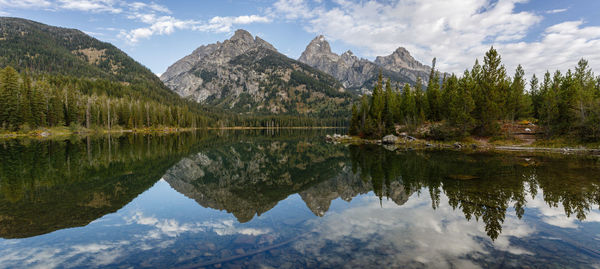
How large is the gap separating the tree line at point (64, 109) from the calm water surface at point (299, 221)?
264 ft

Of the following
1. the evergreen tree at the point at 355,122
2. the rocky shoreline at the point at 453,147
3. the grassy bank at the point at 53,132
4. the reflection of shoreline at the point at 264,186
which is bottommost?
the reflection of shoreline at the point at 264,186

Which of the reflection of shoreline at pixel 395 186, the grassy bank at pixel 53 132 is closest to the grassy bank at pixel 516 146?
the reflection of shoreline at pixel 395 186

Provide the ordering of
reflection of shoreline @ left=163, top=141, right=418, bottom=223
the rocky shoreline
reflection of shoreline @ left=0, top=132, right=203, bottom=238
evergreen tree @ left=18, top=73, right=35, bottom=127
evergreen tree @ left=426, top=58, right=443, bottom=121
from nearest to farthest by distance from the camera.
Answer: reflection of shoreline @ left=0, top=132, right=203, bottom=238 → reflection of shoreline @ left=163, top=141, right=418, bottom=223 → the rocky shoreline → evergreen tree @ left=18, top=73, right=35, bottom=127 → evergreen tree @ left=426, top=58, right=443, bottom=121

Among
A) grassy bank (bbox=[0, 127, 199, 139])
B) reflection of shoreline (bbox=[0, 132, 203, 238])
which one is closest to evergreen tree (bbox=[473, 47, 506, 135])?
reflection of shoreline (bbox=[0, 132, 203, 238])

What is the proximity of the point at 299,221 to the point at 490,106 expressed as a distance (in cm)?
6512

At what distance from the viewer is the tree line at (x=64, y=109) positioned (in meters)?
77.8

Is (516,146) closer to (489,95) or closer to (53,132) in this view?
(489,95)

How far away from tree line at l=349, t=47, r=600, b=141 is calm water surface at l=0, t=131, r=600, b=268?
4061cm

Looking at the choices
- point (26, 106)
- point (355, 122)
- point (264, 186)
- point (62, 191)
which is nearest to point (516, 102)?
point (355, 122)

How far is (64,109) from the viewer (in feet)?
320

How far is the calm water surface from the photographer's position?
29.8ft

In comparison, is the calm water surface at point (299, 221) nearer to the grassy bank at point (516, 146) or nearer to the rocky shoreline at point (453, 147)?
the rocky shoreline at point (453, 147)

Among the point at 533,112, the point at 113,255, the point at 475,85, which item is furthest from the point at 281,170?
the point at 533,112

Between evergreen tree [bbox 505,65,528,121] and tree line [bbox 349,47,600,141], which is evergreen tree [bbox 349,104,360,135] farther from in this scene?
evergreen tree [bbox 505,65,528,121]
